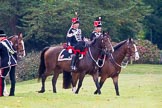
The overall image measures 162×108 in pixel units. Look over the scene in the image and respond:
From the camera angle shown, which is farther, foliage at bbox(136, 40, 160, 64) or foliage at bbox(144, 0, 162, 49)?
foliage at bbox(144, 0, 162, 49)

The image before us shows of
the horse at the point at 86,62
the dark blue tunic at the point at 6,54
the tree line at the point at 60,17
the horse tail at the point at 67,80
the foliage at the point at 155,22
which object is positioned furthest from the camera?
the foliage at the point at 155,22

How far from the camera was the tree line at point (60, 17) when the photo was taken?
51.1m

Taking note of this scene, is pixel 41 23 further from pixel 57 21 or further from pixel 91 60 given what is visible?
pixel 91 60

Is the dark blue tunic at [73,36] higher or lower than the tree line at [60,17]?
higher

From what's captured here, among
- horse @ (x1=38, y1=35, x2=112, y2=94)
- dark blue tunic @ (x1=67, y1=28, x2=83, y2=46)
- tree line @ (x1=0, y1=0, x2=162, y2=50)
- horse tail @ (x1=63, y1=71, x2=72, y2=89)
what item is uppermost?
dark blue tunic @ (x1=67, y1=28, x2=83, y2=46)

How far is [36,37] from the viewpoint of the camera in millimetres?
52375

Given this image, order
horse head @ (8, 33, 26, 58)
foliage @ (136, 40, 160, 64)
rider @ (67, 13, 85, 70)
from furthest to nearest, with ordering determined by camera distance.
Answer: foliage @ (136, 40, 160, 64) < rider @ (67, 13, 85, 70) < horse head @ (8, 33, 26, 58)

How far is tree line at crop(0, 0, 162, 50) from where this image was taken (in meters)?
51.1

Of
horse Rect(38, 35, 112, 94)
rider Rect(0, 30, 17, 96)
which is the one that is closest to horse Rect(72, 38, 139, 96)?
horse Rect(38, 35, 112, 94)

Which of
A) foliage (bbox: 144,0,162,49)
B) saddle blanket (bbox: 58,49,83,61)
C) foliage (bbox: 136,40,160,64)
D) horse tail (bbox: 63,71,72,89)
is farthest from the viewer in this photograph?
foliage (bbox: 144,0,162,49)

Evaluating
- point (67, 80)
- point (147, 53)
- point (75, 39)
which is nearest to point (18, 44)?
point (75, 39)

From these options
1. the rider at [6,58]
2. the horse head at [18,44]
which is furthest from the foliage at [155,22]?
the rider at [6,58]

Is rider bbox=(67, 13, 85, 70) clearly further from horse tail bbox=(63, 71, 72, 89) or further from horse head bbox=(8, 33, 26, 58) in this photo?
horse head bbox=(8, 33, 26, 58)

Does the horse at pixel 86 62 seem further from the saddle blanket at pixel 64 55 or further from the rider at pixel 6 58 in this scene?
the rider at pixel 6 58
